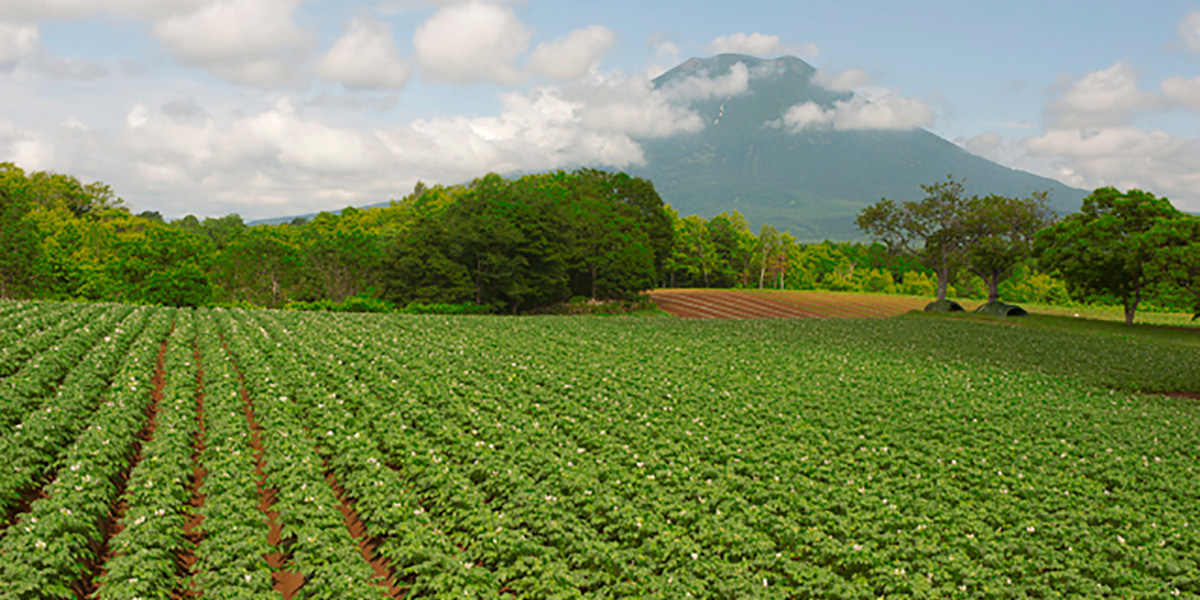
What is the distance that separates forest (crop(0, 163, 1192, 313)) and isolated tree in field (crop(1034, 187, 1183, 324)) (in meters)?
1.31

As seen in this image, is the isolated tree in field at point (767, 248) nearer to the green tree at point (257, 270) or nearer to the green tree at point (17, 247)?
the green tree at point (257, 270)

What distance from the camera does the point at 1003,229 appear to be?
60062mm

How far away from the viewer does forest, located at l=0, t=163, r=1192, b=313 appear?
50.9 meters

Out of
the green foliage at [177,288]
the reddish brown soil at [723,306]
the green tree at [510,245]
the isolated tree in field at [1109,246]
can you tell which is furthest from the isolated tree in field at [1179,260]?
the green foliage at [177,288]

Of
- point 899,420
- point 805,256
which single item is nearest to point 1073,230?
point 899,420

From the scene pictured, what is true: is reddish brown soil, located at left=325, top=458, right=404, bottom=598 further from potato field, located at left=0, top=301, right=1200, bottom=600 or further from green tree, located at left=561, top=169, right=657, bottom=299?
green tree, located at left=561, top=169, right=657, bottom=299

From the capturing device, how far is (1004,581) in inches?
296

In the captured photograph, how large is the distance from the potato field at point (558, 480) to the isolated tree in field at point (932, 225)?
4780 centimetres

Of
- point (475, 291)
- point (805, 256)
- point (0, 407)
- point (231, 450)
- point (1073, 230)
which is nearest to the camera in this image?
point (231, 450)

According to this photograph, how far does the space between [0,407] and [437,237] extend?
4119 centimetres

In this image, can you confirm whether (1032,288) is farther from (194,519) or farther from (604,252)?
(194,519)

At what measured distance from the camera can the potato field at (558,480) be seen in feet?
24.3

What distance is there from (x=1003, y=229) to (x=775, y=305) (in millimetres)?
23492

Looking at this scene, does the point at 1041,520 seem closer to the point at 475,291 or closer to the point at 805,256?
the point at 475,291
